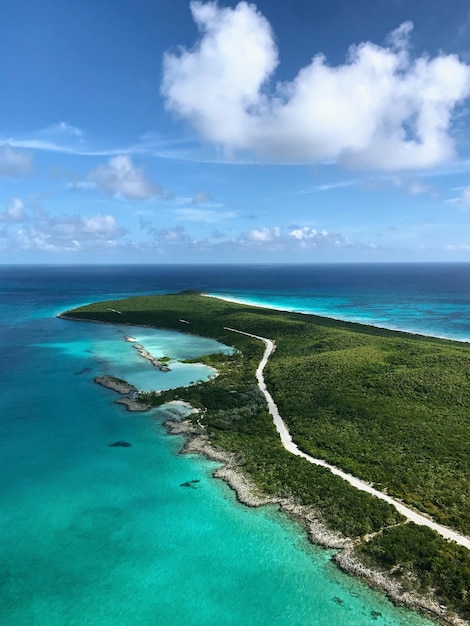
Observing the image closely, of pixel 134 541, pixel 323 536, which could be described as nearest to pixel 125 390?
pixel 134 541

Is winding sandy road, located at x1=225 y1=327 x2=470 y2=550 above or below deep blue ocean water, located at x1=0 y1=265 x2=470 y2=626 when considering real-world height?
above

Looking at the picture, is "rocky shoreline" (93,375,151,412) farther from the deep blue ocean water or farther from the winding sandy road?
the winding sandy road

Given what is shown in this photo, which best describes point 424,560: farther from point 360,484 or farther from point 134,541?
point 134,541

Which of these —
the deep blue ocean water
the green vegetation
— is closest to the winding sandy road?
the green vegetation

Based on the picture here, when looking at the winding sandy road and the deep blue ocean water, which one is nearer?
the deep blue ocean water

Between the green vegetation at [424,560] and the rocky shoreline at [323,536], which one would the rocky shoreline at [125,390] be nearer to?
the rocky shoreline at [323,536]

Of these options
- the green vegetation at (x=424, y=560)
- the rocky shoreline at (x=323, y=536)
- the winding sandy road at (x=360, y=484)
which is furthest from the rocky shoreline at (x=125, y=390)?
the green vegetation at (x=424, y=560)

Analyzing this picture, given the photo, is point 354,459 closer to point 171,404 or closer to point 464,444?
point 464,444
